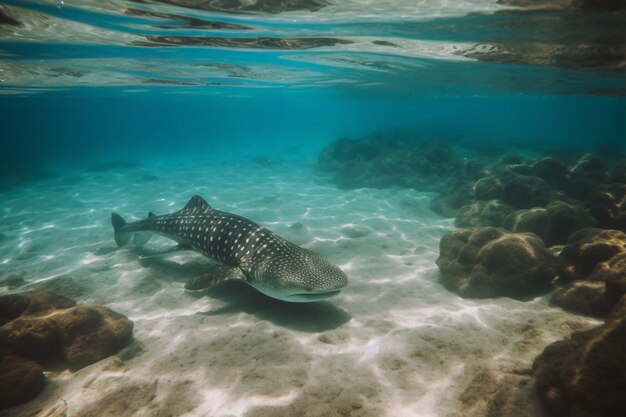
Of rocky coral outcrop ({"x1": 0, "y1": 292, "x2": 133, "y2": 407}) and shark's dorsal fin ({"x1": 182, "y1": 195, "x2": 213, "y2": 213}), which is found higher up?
shark's dorsal fin ({"x1": 182, "y1": 195, "x2": 213, "y2": 213})

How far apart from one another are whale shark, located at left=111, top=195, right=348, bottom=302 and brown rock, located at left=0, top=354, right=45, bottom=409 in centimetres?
253

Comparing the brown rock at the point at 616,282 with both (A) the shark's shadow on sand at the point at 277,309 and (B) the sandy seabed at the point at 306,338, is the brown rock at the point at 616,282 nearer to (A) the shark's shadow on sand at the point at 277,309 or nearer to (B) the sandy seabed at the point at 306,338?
(B) the sandy seabed at the point at 306,338

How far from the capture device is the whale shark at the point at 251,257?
543 cm

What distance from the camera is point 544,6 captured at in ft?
31.0

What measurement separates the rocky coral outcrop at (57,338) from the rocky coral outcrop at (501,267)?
722 cm

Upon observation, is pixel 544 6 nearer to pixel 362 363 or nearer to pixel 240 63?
pixel 362 363

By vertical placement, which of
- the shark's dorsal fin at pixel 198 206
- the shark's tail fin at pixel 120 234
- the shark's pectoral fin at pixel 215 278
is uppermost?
the shark's dorsal fin at pixel 198 206

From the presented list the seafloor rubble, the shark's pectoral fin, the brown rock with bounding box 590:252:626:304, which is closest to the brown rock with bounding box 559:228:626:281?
the seafloor rubble

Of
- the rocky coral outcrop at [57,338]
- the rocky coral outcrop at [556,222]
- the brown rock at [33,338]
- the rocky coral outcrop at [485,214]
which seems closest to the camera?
the rocky coral outcrop at [57,338]

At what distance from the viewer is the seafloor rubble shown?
3223mm

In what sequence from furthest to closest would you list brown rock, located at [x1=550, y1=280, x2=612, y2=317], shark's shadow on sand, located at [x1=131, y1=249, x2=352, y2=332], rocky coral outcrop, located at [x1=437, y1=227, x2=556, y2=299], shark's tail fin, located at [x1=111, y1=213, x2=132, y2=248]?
shark's tail fin, located at [x1=111, y1=213, x2=132, y2=248]
rocky coral outcrop, located at [x1=437, y1=227, x2=556, y2=299]
shark's shadow on sand, located at [x1=131, y1=249, x2=352, y2=332]
brown rock, located at [x1=550, y1=280, x2=612, y2=317]

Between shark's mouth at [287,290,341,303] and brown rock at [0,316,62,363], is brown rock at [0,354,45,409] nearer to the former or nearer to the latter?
brown rock at [0,316,62,363]

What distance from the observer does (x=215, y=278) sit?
21.6 feet

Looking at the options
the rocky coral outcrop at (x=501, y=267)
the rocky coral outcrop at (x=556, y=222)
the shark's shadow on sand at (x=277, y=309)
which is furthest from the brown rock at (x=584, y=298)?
the shark's shadow on sand at (x=277, y=309)
